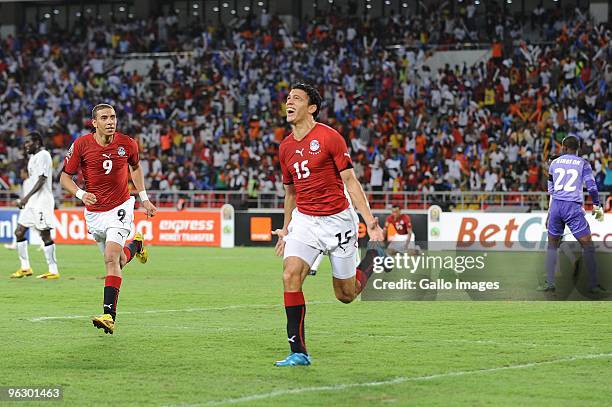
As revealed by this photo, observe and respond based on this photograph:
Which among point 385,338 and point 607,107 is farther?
point 607,107

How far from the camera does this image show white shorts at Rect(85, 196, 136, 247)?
41.0 ft

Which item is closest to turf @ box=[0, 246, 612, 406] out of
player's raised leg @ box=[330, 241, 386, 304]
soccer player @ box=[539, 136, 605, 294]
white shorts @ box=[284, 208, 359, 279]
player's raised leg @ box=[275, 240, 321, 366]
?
player's raised leg @ box=[275, 240, 321, 366]

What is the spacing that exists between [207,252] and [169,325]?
17.8m

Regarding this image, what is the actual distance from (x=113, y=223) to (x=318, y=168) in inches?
151

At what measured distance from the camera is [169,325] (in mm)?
12531

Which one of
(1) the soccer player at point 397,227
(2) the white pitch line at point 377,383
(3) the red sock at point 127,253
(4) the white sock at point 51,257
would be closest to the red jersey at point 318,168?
(2) the white pitch line at point 377,383

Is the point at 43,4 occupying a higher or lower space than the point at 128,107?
higher

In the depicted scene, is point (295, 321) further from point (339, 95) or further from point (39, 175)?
point (339, 95)

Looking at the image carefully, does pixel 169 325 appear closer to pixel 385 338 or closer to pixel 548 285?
pixel 385 338

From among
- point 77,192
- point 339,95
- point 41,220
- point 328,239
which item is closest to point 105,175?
point 77,192

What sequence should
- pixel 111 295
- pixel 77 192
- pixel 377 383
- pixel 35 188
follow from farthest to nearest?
1. pixel 35 188
2. pixel 77 192
3. pixel 111 295
4. pixel 377 383

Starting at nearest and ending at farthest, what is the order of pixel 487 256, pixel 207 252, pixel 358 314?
pixel 358 314, pixel 487 256, pixel 207 252

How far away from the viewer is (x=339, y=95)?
39.6 m

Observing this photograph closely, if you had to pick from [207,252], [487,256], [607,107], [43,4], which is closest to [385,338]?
[487,256]
